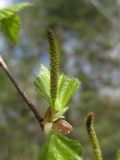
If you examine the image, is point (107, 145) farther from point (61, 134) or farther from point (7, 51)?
point (61, 134)

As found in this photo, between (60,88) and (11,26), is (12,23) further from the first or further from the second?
(60,88)

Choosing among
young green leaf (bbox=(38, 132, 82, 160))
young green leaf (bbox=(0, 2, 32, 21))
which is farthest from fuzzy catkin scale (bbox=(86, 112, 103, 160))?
young green leaf (bbox=(0, 2, 32, 21))


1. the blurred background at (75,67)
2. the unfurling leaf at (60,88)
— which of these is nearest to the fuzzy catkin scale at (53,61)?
the unfurling leaf at (60,88)

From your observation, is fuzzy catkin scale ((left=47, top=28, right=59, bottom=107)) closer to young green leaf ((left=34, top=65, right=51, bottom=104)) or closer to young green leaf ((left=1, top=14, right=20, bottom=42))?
young green leaf ((left=34, top=65, right=51, bottom=104))

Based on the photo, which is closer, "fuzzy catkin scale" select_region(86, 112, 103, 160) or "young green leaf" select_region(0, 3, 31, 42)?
"fuzzy catkin scale" select_region(86, 112, 103, 160)

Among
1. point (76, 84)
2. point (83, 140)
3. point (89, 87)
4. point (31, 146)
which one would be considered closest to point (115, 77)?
point (89, 87)

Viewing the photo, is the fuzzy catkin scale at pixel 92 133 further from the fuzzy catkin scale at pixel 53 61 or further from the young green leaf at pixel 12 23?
the young green leaf at pixel 12 23
